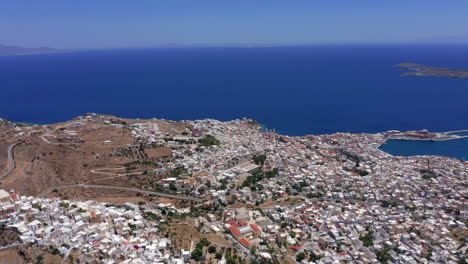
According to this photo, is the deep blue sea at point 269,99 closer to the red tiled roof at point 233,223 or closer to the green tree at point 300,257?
the red tiled roof at point 233,223

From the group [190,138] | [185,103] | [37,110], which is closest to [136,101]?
[185,103]

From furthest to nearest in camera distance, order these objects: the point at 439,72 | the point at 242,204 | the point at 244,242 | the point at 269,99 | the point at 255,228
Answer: the point at 439,72 < the point at 269,99 < the point at 242,204 < the point at 255,228 < the point at 244,242

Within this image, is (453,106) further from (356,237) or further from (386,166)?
(356,237)

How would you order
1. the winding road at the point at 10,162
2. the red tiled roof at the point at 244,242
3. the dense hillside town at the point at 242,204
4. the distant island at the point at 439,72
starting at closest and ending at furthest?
the dense hillside town at the point at 242,204
the red tiled roof at the point at 244,242
the winding road at the point at 10,162
the distant island at the point at 439,72

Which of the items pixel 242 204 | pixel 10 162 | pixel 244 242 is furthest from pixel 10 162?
pixel 244 242

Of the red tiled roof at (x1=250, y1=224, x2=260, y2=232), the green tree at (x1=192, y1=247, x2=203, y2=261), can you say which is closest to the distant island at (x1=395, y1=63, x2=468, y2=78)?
the red tiled roof at (x1=250, y1=224, x2=260, y2=232)

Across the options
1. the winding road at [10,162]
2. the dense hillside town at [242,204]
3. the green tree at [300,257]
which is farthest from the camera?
the winding road at [10,162]

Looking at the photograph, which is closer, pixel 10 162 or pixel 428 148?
pixel 10 162

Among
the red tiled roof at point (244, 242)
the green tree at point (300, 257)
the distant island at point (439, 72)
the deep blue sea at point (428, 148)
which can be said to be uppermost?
the distant island at point (439, 72)

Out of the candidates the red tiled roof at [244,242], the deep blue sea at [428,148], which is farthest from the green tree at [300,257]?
the deep blue sea at [428,148]

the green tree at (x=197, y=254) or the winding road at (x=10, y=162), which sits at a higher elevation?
the winding road at (x=10, y=162)

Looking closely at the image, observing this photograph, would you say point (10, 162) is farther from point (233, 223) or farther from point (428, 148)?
point (428, 148)
